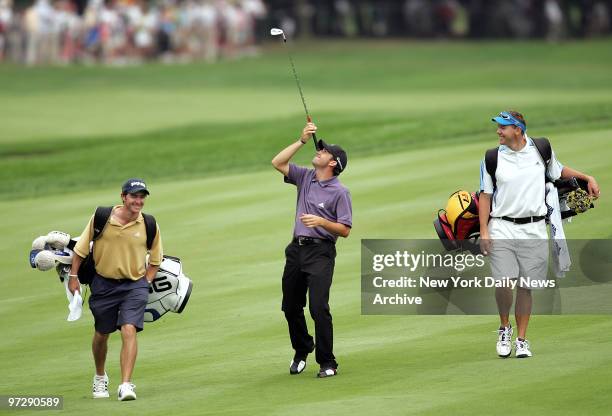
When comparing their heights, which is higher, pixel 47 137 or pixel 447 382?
pixel 447 382

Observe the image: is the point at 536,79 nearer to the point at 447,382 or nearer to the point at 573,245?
the point at 573,245

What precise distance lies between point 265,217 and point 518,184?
8093 mm

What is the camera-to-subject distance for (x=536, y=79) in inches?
1656

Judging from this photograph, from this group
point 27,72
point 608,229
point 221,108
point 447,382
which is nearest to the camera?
point 447,382

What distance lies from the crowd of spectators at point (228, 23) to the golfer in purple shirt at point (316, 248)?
131 feet

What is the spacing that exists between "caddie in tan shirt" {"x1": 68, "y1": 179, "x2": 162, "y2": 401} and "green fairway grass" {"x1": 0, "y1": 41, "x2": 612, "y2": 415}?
57 cm

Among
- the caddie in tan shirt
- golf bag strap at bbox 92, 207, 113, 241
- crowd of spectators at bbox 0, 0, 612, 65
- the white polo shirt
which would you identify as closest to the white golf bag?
the caddie in tan shirt

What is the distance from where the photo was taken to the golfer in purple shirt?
1142 centimetres

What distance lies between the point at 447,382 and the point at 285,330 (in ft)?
10.0

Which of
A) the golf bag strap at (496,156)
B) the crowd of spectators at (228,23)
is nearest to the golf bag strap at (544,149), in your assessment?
the golf bag strap at (496,156)

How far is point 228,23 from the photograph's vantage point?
5338cm

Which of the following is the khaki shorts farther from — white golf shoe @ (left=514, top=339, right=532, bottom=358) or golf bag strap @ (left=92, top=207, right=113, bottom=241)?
golf bag strap @ (left=92, top=207, right=113, bottom=241)

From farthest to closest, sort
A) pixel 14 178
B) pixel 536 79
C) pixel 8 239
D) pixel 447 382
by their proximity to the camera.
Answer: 1. pixel 536 79
2. pixel 14 178
3. pixel 8 239
4. pixel 447 382

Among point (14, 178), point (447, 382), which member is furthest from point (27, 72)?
point (447, 382)
